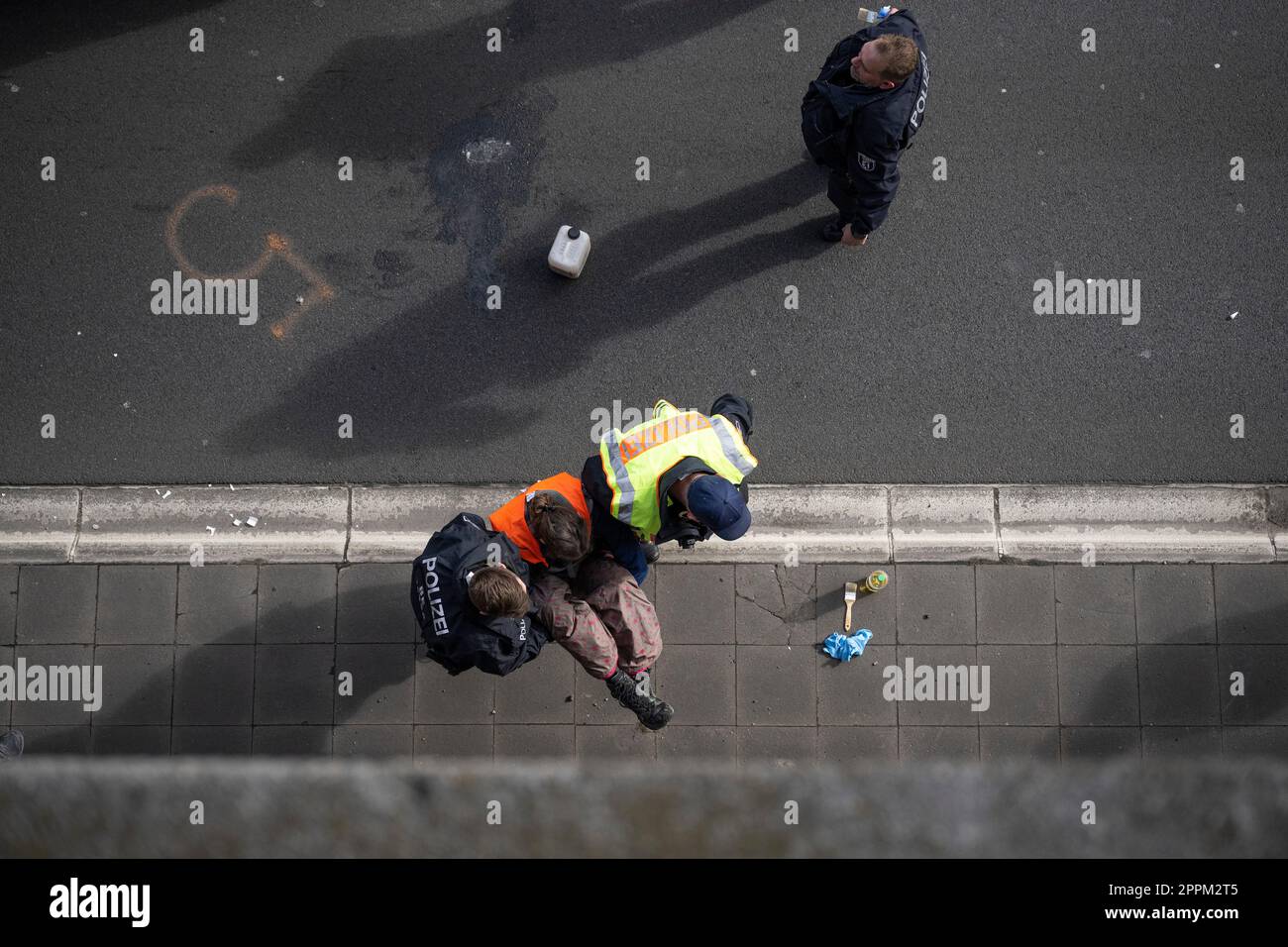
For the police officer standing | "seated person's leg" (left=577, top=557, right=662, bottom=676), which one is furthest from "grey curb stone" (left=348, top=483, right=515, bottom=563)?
the police officer standing

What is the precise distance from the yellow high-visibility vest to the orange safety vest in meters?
0.32

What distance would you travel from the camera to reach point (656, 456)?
513cm

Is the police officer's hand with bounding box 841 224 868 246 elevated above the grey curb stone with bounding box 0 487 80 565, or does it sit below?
above

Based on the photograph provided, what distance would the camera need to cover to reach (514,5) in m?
7.11

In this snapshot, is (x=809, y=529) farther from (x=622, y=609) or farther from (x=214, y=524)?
(x=214, y=524)

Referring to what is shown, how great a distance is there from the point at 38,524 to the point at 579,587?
3.70m

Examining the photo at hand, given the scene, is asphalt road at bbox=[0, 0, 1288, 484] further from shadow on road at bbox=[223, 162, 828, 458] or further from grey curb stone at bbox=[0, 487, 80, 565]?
grey curb stone at bbox=[0, 487, 80, 565]

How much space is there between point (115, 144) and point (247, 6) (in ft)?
4.40

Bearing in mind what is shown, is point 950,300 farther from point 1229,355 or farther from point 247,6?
point 247,6

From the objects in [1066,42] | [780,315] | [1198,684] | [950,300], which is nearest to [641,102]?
[780,315]

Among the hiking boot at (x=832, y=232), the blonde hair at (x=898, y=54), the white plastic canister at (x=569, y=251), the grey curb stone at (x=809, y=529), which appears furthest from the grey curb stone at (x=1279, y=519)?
the white plastic canister at (x=569, y=251)

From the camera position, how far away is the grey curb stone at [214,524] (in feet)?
21.3

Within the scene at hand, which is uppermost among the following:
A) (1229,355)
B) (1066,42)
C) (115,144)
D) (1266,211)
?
(1066,42)

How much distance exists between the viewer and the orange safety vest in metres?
5.45
